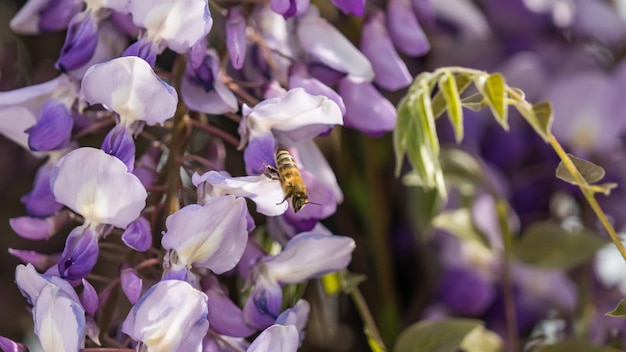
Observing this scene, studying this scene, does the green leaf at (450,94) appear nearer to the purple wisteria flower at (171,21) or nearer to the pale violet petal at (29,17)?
the purple wisteria flower at (171,21)

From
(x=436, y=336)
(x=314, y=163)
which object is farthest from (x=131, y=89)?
(x=436, y=336)

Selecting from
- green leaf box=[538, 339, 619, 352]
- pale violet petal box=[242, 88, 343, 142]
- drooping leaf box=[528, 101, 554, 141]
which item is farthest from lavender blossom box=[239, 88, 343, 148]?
green leaf box=[538, 339, 619, 352]

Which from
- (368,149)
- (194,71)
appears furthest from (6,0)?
(194,71)

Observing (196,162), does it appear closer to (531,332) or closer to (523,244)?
(523,244)

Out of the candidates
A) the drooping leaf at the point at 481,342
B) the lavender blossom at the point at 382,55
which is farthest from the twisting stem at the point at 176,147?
the drooping leaf at the point at 481,342

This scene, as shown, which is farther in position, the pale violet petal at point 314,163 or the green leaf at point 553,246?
the green leaf at point 553,246

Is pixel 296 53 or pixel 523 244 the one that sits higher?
pixel 296 53
